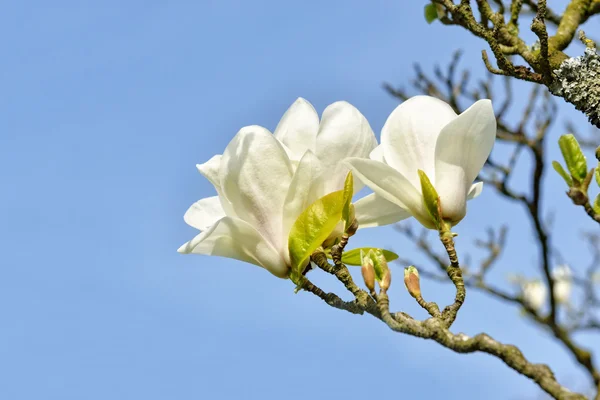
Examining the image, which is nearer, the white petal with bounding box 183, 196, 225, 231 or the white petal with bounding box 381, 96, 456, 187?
the white petal with bounding box 381, 96, 456, 187

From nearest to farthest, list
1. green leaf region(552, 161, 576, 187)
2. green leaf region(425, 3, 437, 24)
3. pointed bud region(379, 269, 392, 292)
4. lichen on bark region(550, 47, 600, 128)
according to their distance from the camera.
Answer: pointed bud region(379, 269, 392, 292)
green leaf region(552, 161, 576, 187)
lichen on bark region(550, 47, 600, 128)
green leaf region(425, 3, 437, 24)

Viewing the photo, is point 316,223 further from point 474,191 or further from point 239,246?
point 474,191

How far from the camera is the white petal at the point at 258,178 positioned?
3.91ft

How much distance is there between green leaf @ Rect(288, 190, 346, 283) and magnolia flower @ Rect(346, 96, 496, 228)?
6 centimetres

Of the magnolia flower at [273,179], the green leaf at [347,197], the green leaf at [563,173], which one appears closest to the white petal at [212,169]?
the magnolia flower at [273,179]

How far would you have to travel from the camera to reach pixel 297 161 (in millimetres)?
1247

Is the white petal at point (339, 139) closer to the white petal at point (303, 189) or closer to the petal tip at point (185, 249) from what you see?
the white petal at point (303, 189)

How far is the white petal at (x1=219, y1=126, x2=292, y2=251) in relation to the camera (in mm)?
1190

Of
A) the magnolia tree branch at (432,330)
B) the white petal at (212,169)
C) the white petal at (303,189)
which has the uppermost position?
the white petal at (212,169)

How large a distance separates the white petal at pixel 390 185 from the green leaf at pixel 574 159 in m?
0.23

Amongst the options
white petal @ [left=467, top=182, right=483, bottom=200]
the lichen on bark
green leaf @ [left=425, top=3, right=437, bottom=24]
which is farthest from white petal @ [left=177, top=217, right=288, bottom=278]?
green leaf @ [left=425, top=3, right=437, bottom=24]

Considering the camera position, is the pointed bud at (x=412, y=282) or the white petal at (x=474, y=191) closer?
the pointed bud at (x=412, y=282)

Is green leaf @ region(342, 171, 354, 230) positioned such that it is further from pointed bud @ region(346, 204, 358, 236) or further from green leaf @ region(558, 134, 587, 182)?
green leaf @ region(558, 134, 587, 182)

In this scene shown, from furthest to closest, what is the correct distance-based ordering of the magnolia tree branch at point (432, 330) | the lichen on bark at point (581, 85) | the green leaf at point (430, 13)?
the green leaf at point (430, 13), the lichen on bark at point (581, 85), the magnolia tree branch at point (432, 330)
